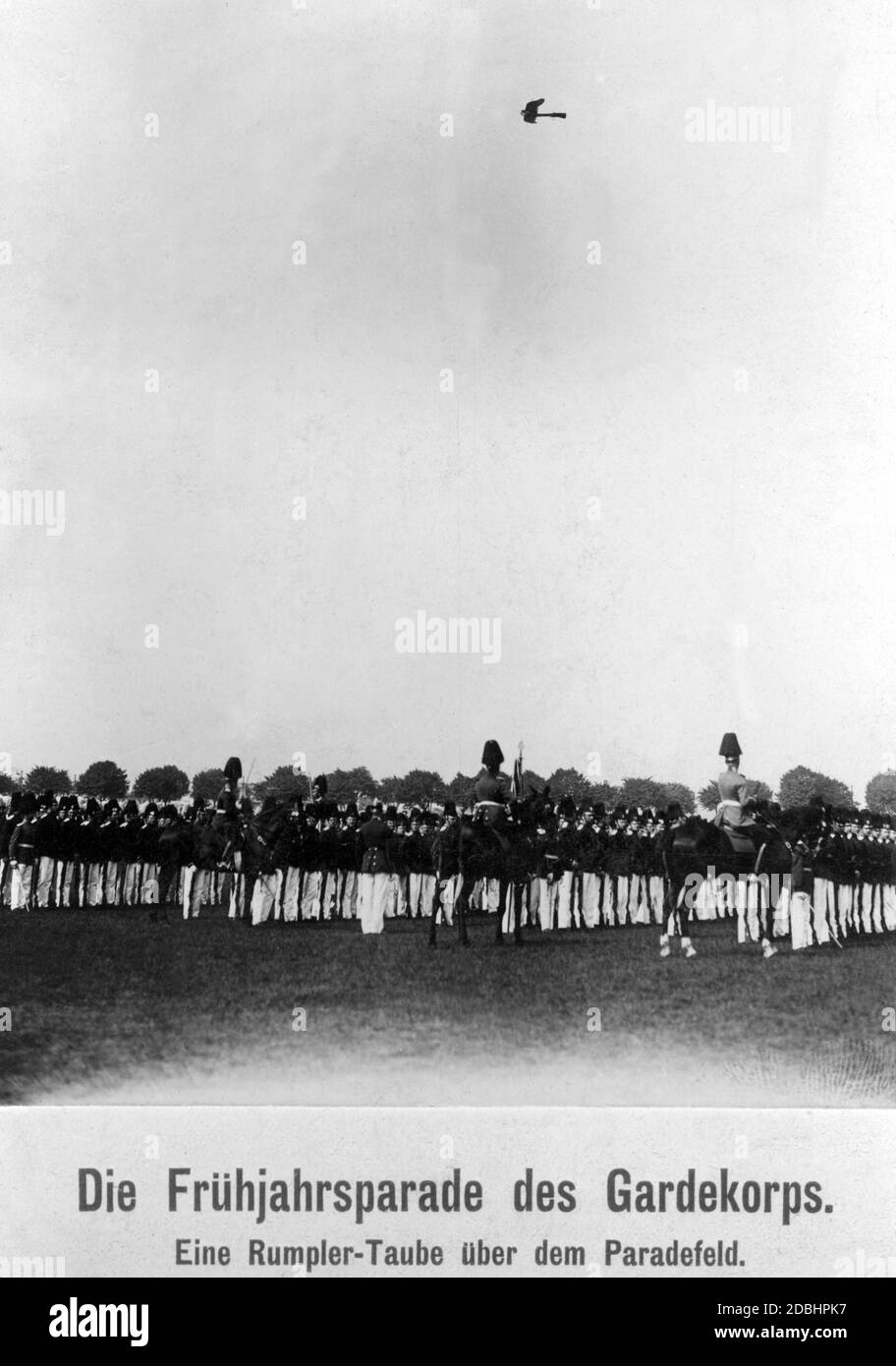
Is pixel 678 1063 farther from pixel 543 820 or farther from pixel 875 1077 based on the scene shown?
pixel 543 820

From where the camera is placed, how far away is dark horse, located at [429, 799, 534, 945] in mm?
11453

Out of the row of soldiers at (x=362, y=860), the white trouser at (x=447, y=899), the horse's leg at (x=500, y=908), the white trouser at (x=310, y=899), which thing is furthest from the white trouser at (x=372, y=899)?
the horse's leg at (x=500, y=908)

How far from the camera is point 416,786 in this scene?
11320mm

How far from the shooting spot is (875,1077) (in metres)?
10.6

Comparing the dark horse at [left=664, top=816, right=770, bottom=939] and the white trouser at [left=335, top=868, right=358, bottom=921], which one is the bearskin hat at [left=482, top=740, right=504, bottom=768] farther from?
the white trouser at [left=335, top=868, right=358, bottom=921]

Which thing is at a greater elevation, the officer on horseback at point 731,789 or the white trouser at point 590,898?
the officer on horseback at point 731,789

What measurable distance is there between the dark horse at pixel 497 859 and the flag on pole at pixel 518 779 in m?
0.16

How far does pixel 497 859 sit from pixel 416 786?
0.96m

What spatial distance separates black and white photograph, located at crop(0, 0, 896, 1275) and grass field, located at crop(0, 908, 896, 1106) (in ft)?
0.15

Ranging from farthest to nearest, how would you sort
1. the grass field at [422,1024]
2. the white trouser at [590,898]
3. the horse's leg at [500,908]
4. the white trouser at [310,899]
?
1. the white trouser at [590,898]
2. the white trouser at [310,899]
3. the horse's leg at [500,908]
4. the grass field at [422,1024]

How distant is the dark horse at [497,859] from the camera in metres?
11.5

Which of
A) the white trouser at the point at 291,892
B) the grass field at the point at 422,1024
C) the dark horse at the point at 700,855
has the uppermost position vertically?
the dark horse at the point at 700,855

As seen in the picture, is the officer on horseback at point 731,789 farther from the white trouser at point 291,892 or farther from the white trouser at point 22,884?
the white trouser at point 22,884

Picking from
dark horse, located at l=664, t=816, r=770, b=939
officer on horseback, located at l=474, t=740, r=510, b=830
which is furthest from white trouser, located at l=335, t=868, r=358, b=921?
dark horse, located at l=664, t=816, r=770, b=939
